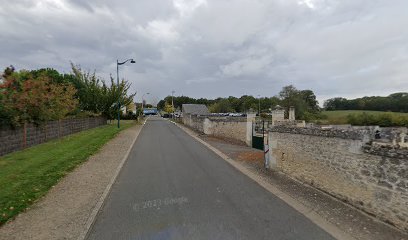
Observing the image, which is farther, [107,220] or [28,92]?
[28,92]

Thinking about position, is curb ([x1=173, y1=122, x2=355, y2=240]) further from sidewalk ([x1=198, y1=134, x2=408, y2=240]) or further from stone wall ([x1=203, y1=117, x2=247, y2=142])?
stone wall ([x1=203, y1=117, x2=247, y2=142])

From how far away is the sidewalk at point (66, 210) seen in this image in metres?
5.18

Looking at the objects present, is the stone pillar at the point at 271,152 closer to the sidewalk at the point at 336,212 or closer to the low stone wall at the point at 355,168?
the sidewalk at the point at 336,212

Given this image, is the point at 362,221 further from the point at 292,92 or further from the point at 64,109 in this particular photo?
the point at 292,92

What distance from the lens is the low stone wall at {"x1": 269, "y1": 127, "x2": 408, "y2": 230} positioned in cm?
579

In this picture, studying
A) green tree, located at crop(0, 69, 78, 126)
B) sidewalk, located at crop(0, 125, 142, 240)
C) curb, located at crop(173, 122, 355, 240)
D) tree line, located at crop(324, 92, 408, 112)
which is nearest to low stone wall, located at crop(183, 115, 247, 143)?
curb, located at crop(173, 122, 355, 240)

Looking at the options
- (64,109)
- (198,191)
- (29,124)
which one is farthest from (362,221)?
(64,109)

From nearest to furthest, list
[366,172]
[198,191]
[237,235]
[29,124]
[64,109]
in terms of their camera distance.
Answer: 1. [237,235]
2. [366,172]
3. [198,191]
4. [29,124]
5. [64,109]

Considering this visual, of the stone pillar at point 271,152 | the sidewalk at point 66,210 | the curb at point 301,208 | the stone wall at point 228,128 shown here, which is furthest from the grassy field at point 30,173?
the stone wall at point 228,128

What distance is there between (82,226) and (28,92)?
13.9 meters

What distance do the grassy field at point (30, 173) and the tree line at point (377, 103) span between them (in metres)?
78.4

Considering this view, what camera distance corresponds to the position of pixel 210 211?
6324 mm

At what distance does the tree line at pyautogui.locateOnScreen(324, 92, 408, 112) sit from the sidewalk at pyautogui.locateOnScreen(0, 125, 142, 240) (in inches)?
3136

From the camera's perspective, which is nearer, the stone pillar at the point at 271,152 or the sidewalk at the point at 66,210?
the sidewalk at the point at 66,210
